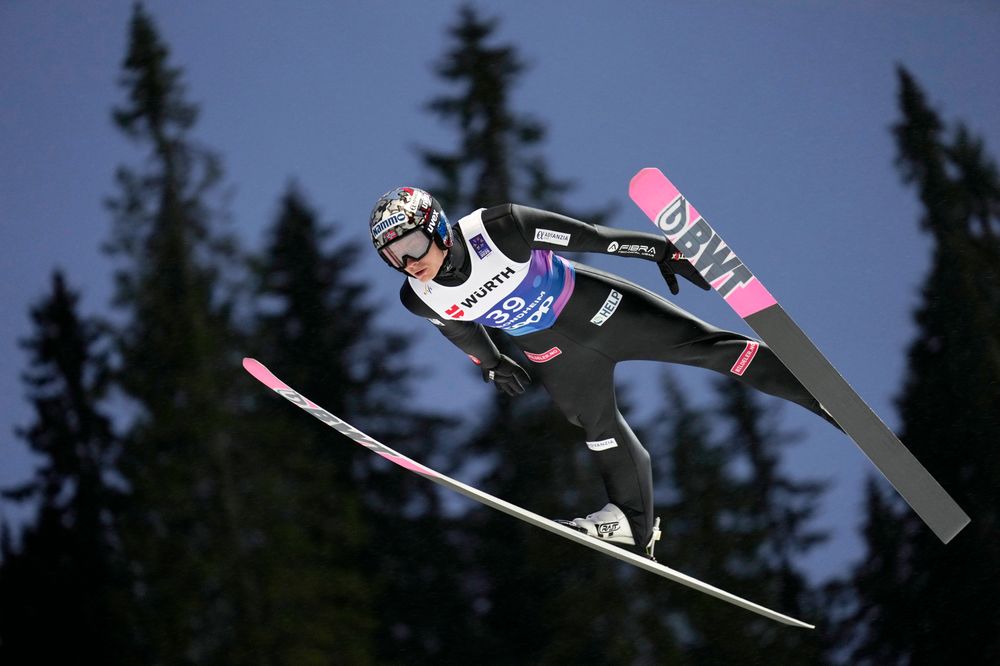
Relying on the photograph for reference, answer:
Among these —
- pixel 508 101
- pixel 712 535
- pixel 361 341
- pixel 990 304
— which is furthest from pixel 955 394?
pixel 361 341

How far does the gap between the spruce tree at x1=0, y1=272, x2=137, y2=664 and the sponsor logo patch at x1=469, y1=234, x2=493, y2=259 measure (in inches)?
185

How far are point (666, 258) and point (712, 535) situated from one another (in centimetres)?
393

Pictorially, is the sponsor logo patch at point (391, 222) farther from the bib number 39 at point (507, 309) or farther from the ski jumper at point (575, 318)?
the bib number 39 at point (507, 309)

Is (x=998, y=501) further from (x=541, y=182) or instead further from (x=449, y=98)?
(x=449, y=98)

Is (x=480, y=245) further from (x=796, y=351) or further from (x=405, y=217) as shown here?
(x=796, y=351)

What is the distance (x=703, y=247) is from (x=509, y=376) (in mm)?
865

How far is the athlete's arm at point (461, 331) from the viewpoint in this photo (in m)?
3.47

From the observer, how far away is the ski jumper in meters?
3.32

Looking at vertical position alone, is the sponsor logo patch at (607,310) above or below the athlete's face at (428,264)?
below

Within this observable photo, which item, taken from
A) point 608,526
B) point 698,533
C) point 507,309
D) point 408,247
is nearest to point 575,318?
point 507,309

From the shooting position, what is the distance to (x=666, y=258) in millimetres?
3500

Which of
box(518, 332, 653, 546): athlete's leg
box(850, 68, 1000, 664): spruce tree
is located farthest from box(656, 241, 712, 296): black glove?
box(850, 68, 1000, 664): spruce tree

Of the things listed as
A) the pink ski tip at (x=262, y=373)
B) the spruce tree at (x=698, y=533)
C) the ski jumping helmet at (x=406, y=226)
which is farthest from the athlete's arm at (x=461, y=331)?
the spruce tree at (x=698, y=533)

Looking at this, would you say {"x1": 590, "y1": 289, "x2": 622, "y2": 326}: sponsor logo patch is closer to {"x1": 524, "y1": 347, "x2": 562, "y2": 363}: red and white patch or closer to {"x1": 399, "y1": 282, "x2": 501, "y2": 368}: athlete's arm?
{"x1": 524, "y1": 347, "x2": 562, "y2": 363}: red and white patch
